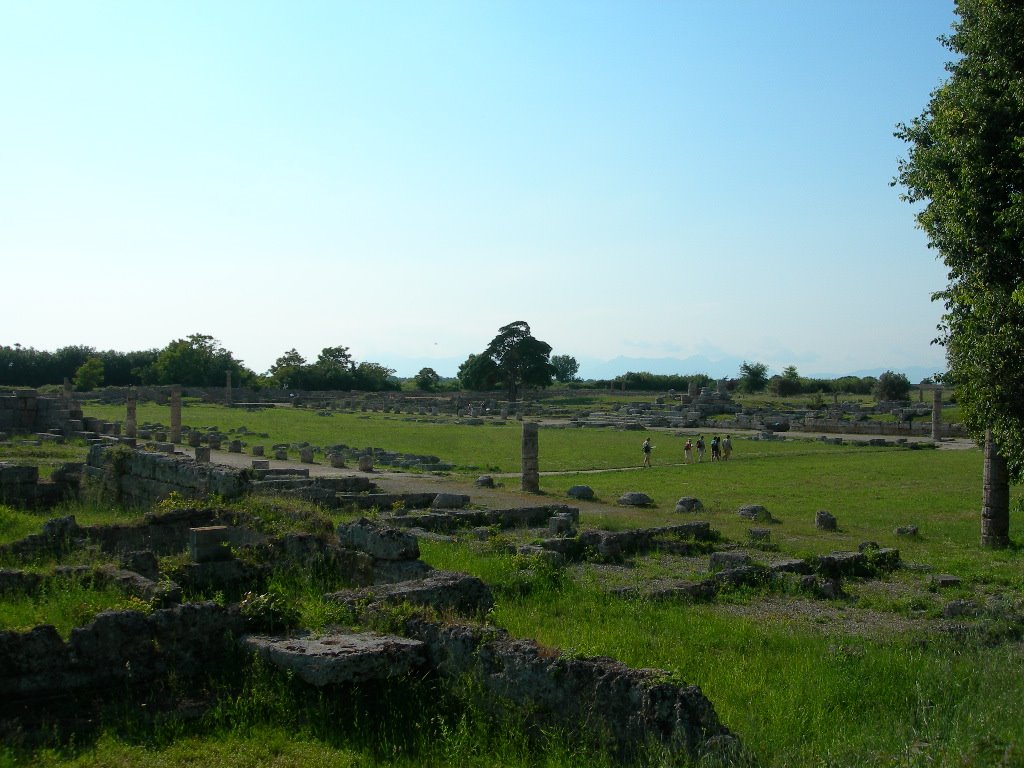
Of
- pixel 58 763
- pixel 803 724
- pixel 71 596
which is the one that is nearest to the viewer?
pixel 58 763

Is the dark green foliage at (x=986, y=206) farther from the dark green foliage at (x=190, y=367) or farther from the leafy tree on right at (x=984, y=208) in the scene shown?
the dark green foliage at (x=190, y=367)

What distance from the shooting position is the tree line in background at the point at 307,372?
101312 mm

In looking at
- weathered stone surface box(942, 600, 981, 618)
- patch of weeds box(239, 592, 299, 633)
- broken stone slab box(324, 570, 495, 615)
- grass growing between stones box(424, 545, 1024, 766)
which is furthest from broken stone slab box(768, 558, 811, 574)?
patch of weeds box(239, 592, 299, 633)

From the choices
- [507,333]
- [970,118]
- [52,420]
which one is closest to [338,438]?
[52,420]

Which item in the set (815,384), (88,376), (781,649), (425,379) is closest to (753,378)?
(815,384)

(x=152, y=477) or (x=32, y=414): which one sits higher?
(x=32, y=414)

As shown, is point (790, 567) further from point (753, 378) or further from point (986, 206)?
point (753, 378)

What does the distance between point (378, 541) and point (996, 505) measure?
14.9m

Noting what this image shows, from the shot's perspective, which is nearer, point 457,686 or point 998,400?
point 457,686

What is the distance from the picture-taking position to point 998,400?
44.6ft

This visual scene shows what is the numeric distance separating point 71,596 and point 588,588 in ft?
22.2

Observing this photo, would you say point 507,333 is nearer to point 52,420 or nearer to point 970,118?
point 52,420

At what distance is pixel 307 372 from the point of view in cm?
11488

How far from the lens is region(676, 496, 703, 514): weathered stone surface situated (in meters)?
→ 24.0
